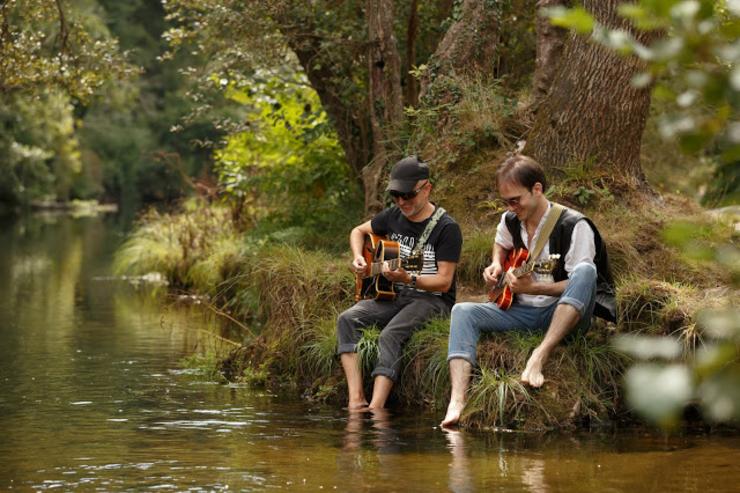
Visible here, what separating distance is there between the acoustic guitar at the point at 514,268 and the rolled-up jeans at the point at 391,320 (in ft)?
2.01

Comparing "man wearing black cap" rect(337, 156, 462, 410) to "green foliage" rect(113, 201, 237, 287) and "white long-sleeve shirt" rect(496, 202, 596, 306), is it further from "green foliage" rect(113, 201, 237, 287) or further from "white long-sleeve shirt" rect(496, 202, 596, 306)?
"green foliage" rect(113, 201, 237, 287)

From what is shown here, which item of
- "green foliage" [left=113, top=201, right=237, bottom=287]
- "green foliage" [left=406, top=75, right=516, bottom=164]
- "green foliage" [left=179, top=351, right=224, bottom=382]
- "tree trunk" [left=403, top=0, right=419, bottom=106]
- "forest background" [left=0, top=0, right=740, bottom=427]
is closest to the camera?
"forest background" [left=0, top=0, right=740, bottom=427]

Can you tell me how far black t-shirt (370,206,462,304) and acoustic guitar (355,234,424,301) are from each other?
0.07m

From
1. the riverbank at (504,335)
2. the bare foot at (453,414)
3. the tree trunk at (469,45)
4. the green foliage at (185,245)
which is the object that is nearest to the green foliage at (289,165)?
the green foliage at (185,245)

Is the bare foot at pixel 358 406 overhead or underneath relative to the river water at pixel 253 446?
overhead

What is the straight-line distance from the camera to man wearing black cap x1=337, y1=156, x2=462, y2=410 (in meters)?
7.97

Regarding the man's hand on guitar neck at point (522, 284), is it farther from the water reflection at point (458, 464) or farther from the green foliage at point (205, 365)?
the green foliage at point (205, 365)

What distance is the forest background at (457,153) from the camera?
1.57 m

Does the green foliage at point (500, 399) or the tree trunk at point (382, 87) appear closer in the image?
the green foliage at point (500, 399)

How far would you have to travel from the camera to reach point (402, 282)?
7914mm

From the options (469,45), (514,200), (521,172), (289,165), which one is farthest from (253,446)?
(289,165)

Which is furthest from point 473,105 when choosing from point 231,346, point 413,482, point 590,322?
point 413,482

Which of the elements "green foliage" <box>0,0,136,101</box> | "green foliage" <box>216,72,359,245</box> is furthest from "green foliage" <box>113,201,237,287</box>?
"green foliage" <box>0,0,136,101</box>

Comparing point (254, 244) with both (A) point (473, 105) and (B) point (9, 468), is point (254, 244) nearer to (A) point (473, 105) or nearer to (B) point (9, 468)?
(A) point (473, 105)
